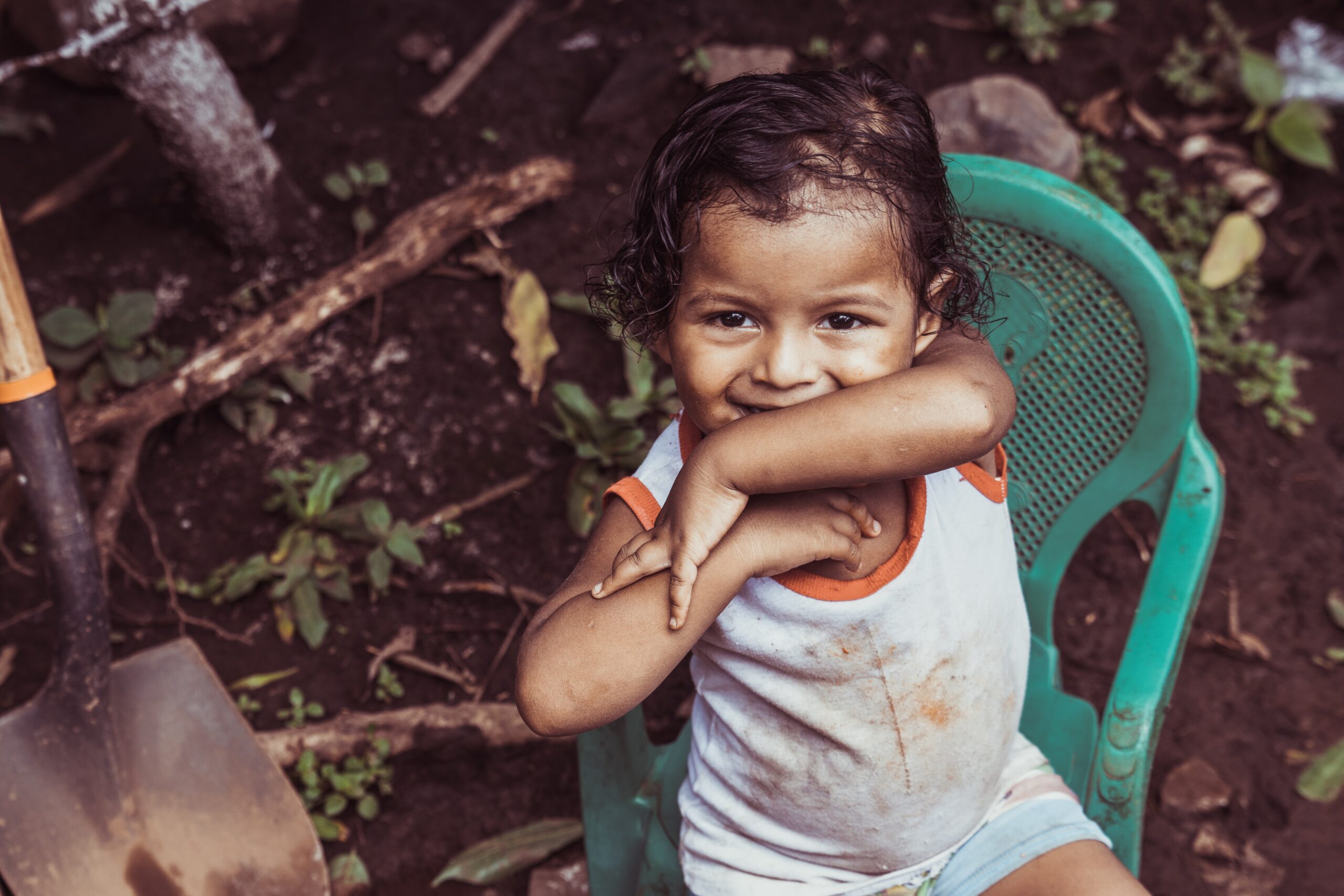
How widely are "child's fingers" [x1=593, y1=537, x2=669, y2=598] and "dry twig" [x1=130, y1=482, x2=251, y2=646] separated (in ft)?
5.85

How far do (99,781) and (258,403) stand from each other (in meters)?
1.15

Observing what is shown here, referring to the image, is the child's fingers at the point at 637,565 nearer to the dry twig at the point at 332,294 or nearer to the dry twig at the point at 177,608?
the dry twig at the point at 177,608

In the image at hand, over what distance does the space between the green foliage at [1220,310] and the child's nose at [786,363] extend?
8.02 feet

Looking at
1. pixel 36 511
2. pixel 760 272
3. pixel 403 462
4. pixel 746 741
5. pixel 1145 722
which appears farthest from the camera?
pixel 403 462

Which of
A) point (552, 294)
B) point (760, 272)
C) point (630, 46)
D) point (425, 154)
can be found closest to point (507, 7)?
point (630, 46)

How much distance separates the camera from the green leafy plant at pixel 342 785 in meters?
2.32

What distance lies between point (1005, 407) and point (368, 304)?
7.69 feet

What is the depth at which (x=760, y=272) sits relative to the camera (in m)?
1.13

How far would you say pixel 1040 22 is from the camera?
12.4 ft

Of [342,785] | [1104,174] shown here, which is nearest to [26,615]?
[342,785]

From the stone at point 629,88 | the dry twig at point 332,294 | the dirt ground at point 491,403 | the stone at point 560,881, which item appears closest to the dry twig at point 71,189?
the dirt ground at point 491,403

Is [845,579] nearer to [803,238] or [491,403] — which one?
[803,238]

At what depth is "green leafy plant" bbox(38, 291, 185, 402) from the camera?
2.86 meters

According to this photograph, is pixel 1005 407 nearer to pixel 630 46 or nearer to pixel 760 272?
pixel 760 272
